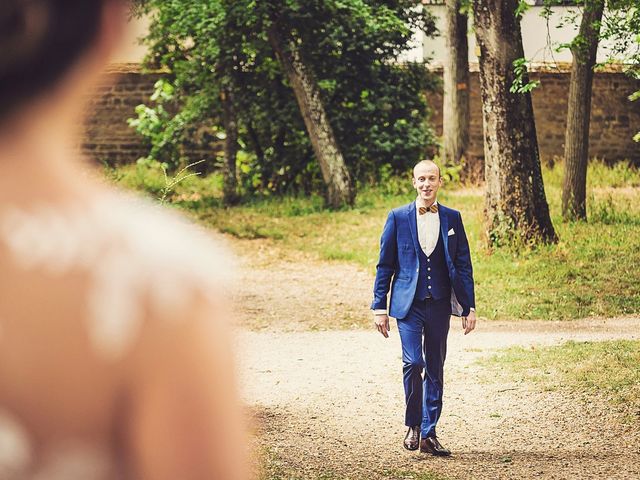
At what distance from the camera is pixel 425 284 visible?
6.91 m

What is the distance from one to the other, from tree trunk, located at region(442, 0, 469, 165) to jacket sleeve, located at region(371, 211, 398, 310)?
17.6 m

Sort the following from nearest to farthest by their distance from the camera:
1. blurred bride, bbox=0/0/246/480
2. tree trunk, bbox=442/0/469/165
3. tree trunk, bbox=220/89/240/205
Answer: blurred bride, bbox=0/0/246/480
tree trunk, bbox=220/89/240/205
tree trunk, bbox=442/0/469/165

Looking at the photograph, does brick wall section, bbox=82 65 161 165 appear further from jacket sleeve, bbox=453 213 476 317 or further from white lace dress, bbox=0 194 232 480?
white lace dress, bbox=0 194 232 480

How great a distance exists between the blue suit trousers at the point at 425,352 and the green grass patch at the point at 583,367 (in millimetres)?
1932

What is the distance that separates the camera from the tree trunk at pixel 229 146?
22.0 meters

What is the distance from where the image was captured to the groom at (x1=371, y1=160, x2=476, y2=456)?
693 centimetres

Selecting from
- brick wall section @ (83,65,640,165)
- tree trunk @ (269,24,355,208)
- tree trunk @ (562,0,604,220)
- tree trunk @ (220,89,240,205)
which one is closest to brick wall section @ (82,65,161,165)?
brick wall section @ (83,65,640,165)

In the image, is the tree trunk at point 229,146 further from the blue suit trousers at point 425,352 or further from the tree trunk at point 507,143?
the blue suit trousers at point 425,352

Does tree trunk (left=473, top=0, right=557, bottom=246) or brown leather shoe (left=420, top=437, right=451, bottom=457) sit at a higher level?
tree trunk (left=473, top=0, right=557, bottom=246)

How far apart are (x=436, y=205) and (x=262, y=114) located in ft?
51.2

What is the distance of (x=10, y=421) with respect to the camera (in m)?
1.13

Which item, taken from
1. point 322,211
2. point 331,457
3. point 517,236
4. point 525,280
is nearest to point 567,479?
point 331,457

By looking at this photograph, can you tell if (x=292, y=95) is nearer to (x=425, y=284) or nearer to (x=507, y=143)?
(x=507, y=143)

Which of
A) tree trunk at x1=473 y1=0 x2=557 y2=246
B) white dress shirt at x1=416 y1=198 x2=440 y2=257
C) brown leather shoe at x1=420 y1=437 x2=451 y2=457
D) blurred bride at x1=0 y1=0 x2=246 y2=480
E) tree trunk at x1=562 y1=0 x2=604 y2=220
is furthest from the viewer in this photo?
tree trunk at x1=562 y1=0 x2=604 y2=220
